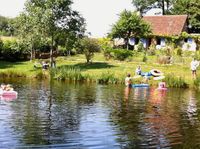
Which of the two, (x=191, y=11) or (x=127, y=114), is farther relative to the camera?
(x=191, y=11)

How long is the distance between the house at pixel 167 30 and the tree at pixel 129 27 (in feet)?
20.3

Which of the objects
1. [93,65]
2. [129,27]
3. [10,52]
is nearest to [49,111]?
[93,65]

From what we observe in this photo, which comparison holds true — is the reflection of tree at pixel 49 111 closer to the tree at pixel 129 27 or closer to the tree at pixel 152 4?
the tree at pixel 129 27

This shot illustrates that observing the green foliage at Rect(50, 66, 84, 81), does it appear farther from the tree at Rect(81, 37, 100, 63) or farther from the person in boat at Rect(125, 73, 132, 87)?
the tree at Rect(81, 37, 100, 63)

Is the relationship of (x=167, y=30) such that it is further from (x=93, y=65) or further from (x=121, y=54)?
(x=93, y=65)

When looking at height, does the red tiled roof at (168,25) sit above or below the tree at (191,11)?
below

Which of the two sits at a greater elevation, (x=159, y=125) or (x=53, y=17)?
(x=53, y=17)

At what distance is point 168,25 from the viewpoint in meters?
85.7

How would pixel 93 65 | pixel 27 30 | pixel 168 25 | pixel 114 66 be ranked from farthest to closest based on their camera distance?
pixel 168 25, pixel 93 65, pixel 27 30, pixel 114 66

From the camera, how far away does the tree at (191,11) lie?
90875 millimetres

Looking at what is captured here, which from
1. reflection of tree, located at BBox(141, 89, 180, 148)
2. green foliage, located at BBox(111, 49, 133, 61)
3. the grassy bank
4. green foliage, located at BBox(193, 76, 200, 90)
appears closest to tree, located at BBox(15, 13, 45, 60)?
the grassy bank

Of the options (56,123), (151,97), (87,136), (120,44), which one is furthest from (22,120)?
(120,44)

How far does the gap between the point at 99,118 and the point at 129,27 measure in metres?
49.7

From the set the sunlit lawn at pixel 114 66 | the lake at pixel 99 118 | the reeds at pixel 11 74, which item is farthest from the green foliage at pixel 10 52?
the lake at pixel 99 118
